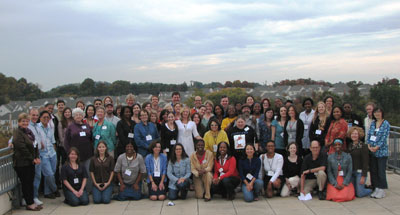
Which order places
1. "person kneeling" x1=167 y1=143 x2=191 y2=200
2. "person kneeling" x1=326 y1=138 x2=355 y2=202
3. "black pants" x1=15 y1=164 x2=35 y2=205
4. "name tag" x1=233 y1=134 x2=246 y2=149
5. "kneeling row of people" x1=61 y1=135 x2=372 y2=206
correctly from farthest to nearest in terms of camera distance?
"name tag" x1=233 y1=134 x2=246 y2=149 → "person kneeling" x1=167 y1=143 x2=191 y2=200 → "kneeling row of people" x1=61 y1=135 x2=372 y2=206 → "person kneeling" x1=326 y1=138 x2=355 y2=202 → "black pants" x1=15 y1=164 x2=35 y2=205

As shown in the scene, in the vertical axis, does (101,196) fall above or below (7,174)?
below

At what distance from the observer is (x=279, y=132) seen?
24.8 ft

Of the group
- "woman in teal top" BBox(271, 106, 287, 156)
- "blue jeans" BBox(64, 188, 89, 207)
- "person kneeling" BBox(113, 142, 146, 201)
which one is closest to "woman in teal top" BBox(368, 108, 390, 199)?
"woman in teal top" BBox(271, 106, 287, 156)

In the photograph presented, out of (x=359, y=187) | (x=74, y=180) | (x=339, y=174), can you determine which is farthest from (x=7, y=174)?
(x=359, y=187)

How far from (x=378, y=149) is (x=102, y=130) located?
542cm

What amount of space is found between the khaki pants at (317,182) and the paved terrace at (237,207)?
9.0 inches

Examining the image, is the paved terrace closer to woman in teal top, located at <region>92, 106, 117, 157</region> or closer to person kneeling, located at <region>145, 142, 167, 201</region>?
person kneeling, located at <region>145, 142, 167, 201</region>

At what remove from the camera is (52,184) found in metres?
7.06

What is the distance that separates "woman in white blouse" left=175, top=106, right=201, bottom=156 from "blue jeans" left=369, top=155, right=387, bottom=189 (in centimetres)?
344

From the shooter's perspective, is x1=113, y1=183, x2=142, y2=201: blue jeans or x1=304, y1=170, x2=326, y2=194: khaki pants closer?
x1=304, y1=170, x2=326, y2=194: khaki pants

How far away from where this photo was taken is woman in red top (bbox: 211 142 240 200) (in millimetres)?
6914

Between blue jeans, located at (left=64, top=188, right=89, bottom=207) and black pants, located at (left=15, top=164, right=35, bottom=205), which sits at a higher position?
black pants, located at (left=15, top=164, right=35, bottom=205)

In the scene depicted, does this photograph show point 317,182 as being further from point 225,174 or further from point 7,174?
point 7,174

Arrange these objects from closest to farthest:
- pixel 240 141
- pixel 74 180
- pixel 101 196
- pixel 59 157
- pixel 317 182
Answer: pixel 74 180 → pixel 101 196 → pixel 317 182 → pixel 240 141 → pixel 59 157
